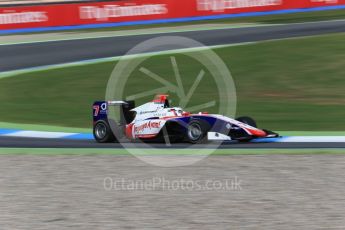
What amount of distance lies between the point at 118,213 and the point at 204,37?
60.9 feet

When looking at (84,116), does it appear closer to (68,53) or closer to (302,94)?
(302,94)

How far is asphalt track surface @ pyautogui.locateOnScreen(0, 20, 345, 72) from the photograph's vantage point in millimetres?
22844

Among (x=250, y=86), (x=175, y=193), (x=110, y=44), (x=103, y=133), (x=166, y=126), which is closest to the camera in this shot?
(x=175, y=193)

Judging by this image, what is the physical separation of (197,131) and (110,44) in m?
14.9

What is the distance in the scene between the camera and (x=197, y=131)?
422 inches

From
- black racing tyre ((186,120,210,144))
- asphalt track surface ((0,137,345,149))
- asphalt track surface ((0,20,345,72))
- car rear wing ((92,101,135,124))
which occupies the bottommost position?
asphalt track surface ((0,137,345,149))

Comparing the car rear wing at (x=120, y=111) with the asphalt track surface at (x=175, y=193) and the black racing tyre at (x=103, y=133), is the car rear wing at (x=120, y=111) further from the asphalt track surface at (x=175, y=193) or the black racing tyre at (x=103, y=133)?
the asphalt track surface at (x=175, y=193)

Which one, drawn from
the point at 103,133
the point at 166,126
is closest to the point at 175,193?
the point at 166,126

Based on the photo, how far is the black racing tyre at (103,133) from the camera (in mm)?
11578

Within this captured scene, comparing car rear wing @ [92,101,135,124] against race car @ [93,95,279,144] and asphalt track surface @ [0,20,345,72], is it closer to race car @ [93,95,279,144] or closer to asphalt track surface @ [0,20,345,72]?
race car @ [93,95,279,144]

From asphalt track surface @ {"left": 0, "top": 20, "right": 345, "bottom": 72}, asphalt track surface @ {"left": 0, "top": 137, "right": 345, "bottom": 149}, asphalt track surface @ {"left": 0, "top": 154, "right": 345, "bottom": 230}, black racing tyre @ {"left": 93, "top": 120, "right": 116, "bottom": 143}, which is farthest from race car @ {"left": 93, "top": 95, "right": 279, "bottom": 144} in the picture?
asphalt track surface @ {"left": 0, "top": 20, "right": 345, "bottom": 72}

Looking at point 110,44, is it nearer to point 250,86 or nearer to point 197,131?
point 250,86

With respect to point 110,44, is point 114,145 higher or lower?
lower

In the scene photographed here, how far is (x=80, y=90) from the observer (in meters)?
17.3
